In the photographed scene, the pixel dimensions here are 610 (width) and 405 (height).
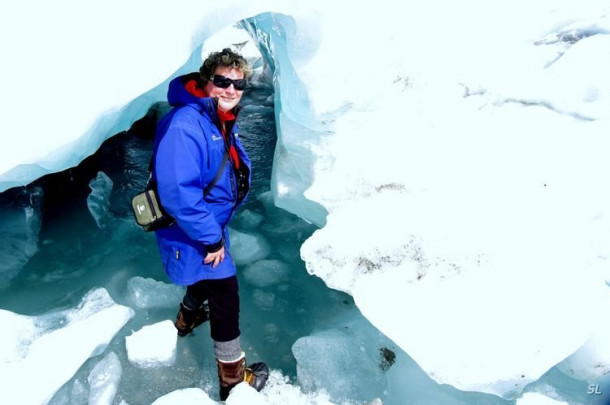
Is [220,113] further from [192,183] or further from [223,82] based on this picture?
[192,183]

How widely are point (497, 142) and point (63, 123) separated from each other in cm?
213

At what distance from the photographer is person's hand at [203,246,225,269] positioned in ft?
6.08

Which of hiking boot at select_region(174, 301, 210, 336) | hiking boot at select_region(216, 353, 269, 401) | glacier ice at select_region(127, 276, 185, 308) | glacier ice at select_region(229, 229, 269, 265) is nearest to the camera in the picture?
hiking boot at select_region(216, 353, 269, 401)

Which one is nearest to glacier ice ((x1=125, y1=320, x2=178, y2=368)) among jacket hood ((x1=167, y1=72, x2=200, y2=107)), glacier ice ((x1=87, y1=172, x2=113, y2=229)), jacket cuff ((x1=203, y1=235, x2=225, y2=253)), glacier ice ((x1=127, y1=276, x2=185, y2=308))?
glacier ice ((x1=127, y1=276, x2=185, y2=308))

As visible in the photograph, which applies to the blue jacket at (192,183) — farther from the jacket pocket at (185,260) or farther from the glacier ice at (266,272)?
the glacier ice at (266,272)

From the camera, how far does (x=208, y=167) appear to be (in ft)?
5.96

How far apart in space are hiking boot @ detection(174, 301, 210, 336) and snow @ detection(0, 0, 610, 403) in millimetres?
287

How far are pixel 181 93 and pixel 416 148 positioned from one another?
51.4 inches

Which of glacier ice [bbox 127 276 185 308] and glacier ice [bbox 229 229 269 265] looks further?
glacier ice [bbox 229 229 269 265]

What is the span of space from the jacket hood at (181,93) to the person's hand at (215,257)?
0.58 metres

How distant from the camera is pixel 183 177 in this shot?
167 centimetres

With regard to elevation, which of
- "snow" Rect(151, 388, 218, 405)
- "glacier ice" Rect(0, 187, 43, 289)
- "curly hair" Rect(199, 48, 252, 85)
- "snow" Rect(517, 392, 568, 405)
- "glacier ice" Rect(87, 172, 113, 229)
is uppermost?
"curly hair" Rect(199, 48, 252, 85)

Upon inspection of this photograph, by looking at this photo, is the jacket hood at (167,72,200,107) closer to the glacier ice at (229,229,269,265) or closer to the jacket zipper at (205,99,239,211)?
the jacket zipper at (205,99,239,211)

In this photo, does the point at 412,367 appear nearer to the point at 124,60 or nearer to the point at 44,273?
the point at 124,60
